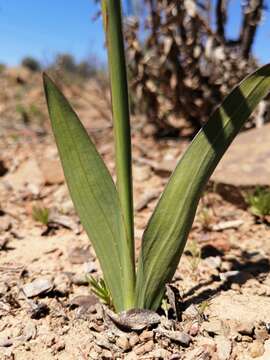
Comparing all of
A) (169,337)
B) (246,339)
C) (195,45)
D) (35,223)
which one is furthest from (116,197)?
(195,45)

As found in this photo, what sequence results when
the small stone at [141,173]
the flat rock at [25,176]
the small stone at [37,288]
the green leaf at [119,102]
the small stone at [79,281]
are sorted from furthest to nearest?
the flat rock at [25,176] < the small stone at [141,173] < the small stone at [79,281] < the small stone at [37,288] < the green leaf at [119,102]

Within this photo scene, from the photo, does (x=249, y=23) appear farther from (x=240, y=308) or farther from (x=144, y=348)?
(x=144, y=348)

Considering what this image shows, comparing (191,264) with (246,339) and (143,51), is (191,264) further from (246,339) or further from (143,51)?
(143,51)

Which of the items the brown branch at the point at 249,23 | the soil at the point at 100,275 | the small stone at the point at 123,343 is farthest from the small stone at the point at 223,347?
the brown branch at the point at 249,23

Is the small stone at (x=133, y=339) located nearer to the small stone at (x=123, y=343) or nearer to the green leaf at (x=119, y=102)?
the small stone at (x=123, y=343)

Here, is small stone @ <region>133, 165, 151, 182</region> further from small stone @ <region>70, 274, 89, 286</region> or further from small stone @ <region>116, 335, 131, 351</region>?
small stone @ <region>116, 335, 131, 351</region>

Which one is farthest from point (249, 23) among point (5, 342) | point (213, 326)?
point (5, 342)

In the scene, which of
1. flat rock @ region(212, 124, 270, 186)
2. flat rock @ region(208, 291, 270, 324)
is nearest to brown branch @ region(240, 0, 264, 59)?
flat rock @ region(212, 124, 270, 186)
